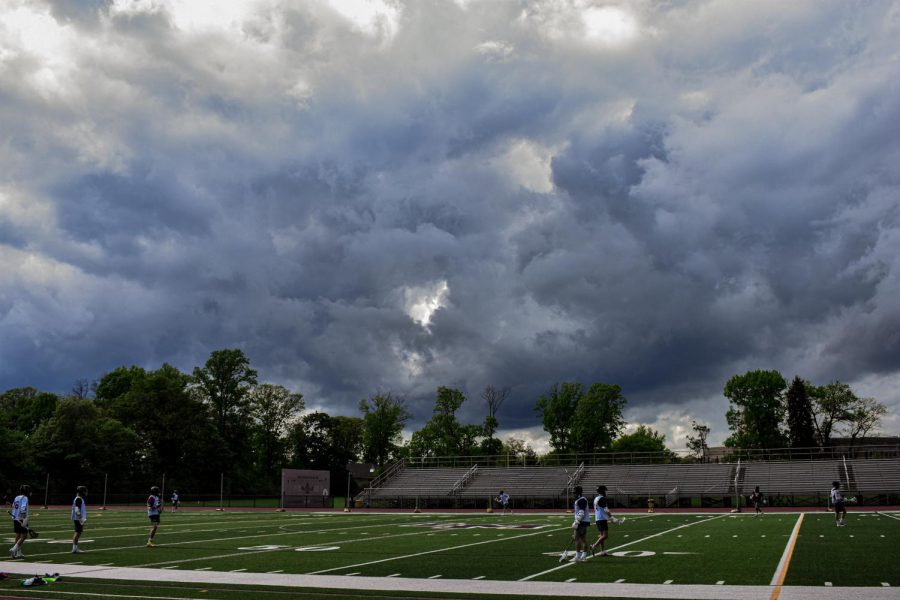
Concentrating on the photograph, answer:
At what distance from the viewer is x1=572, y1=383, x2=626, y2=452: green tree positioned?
88.6m

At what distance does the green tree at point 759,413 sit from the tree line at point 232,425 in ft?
0.36

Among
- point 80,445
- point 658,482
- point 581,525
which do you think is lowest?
point 581,525

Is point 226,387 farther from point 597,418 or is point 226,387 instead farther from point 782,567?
point 782,567

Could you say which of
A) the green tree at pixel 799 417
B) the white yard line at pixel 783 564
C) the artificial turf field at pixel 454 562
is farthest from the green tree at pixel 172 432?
the white yard line at pixel 783 564

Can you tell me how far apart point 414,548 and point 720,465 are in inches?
1761

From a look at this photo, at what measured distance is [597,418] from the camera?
8881 centimetres

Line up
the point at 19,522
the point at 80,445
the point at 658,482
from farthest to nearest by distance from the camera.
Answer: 1. the point at 80,445
2. the point at 658,482
3. the point at 19,522

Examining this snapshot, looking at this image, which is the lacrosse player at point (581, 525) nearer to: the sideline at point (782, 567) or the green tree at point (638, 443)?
the sideline at point (782, 567)

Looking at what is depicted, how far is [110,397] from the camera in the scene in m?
97.5

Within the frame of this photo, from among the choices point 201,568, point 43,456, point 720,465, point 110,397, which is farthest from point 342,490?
point 201,568

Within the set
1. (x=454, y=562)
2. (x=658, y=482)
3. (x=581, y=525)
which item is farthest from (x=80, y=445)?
(x=581, y=525)

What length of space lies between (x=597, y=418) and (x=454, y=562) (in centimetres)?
7327

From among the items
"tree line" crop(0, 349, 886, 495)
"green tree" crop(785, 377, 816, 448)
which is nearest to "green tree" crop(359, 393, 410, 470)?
"tree line" crop(0, 349, 886, 495)

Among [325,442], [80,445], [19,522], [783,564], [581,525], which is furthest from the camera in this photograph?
[325,442]
